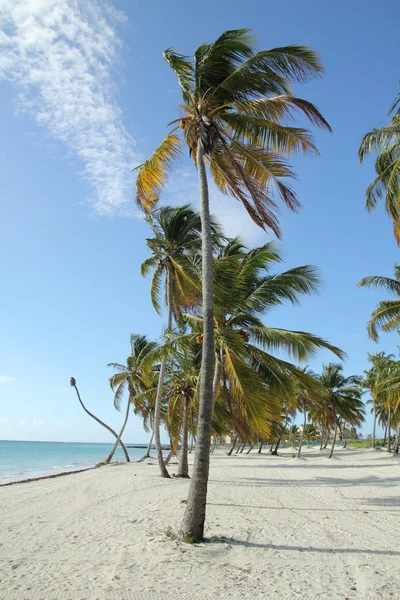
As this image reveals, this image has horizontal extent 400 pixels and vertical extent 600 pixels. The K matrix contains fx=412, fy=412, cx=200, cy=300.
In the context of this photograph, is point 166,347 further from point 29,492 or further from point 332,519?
point 29,492

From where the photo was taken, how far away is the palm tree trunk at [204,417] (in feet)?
20.8

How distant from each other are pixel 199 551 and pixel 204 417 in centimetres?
190

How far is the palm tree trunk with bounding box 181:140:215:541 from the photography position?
6.35 meters

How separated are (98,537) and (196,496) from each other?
1.82m

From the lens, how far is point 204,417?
6.82 meters

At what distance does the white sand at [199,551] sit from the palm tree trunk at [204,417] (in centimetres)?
34

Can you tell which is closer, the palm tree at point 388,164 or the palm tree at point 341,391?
the palm tree at point 388,164

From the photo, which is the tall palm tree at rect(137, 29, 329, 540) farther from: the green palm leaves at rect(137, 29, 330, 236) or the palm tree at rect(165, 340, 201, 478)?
the palm tree at rect(165, 340, 201, 478)

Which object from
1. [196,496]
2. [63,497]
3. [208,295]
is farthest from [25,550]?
[63,497]

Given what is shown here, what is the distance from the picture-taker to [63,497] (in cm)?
1159

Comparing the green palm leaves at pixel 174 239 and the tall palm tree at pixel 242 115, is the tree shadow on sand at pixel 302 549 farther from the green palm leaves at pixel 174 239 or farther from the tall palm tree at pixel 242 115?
the green palm leaves at pixel 174 239

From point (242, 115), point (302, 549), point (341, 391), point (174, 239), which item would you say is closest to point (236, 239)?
point (174, 239)

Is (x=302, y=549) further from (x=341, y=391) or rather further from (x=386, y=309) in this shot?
(x=341, y=391)

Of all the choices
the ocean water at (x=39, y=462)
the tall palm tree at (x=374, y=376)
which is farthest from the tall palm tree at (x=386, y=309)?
the ocean water at (x=39, y=462)
